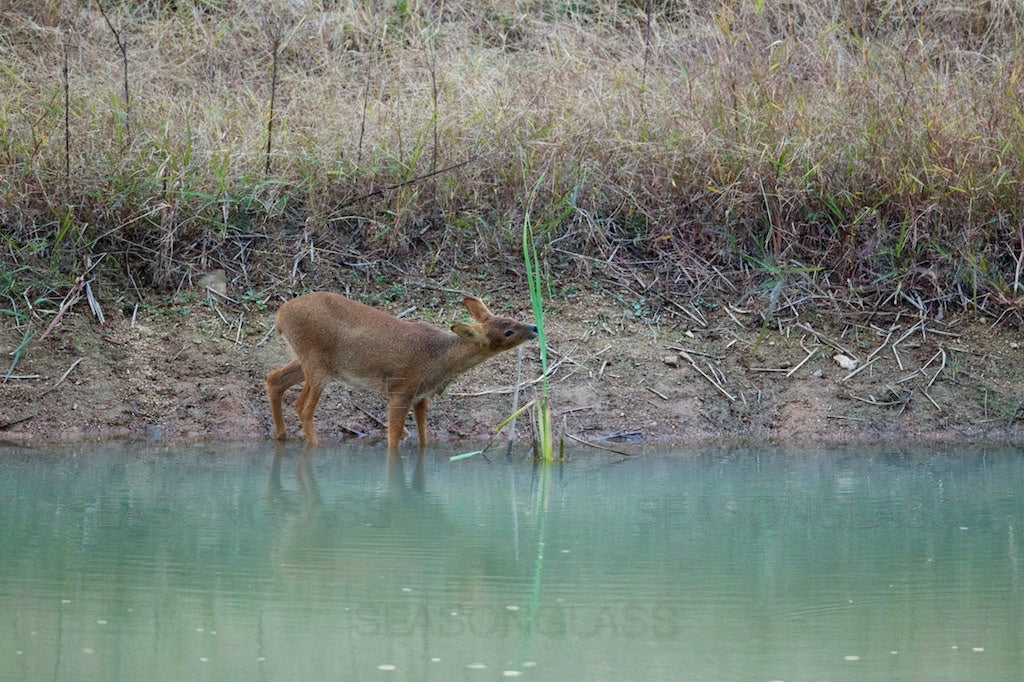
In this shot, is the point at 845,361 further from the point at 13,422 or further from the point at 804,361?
the point at 13,422

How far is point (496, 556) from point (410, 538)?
48cm

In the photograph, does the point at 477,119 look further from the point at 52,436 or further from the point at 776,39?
the point at 52,436

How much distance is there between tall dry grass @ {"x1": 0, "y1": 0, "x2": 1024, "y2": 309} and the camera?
1059 cm

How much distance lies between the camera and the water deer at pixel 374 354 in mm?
9250

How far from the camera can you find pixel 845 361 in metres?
10.2

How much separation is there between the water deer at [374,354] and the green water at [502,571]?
104 centimetres

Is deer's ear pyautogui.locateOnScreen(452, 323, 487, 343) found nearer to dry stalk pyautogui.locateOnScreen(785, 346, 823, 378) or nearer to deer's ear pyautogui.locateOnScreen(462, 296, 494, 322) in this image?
deer's ear pyautogui.locateOnScreen(462, 296, 494, 322)

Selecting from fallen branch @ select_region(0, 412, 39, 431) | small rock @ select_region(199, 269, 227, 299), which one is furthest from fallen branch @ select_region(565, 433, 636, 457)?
fallen branch @ select_region(0, 412, 39, 431)

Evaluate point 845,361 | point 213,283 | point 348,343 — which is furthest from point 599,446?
point 213,283

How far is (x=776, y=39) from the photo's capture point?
12.5m

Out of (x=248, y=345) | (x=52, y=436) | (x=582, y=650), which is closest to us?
(x=582, y=650)

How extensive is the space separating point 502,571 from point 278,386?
4280 mm

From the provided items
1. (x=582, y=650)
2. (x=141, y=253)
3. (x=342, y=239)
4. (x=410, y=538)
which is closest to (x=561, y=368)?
(x=342, y=239)

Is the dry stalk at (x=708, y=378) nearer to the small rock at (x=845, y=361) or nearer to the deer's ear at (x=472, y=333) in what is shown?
the small rock at (x=845, y=361)
